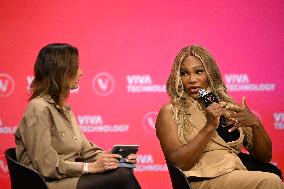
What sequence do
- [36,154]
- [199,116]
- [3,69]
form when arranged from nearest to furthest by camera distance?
[36,154] → [199,116] → [3,69]

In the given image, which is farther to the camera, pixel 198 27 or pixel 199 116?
pixel 198 27

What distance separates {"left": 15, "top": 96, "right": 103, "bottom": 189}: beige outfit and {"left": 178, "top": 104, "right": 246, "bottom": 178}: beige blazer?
678mm

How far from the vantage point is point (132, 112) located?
531 centimetres

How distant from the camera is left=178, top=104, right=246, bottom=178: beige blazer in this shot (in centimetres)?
345

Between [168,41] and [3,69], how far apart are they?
149 cm

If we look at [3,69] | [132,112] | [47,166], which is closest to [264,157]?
[47,166]

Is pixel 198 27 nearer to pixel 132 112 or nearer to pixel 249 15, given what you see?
pixel 249 15

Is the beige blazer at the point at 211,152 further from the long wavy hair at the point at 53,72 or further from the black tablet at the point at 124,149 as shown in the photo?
the long wavy hair at the point at 53,72

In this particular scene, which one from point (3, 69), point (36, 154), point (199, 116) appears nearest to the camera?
point (36, 154)

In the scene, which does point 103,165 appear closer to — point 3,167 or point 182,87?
point 182,87

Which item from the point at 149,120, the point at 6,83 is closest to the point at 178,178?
the point at 149,120

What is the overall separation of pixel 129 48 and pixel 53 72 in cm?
196

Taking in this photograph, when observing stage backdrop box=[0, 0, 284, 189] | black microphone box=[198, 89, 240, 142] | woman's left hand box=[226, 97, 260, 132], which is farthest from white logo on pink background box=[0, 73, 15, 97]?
woman's left hand box=[226, 97, 260, 132]

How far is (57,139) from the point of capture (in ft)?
11.0
